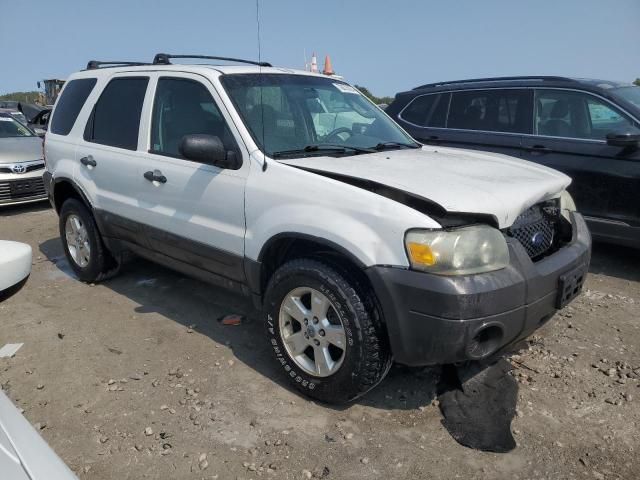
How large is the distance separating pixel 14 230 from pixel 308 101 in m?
5.45

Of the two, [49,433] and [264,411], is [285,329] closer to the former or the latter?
[264,411]

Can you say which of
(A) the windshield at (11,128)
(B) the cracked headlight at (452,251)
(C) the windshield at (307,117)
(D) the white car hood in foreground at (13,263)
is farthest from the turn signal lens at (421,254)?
(A) the windshield at (11,128)

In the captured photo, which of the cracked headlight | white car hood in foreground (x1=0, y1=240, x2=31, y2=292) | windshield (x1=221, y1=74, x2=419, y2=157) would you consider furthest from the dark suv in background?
white car hood in foreground (x1=0, y1=240, x2=31, y2=292)

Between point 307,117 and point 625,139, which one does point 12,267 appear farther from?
point 625,139

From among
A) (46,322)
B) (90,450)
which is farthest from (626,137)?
(46,322)

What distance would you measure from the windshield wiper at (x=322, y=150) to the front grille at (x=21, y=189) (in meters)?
6.46

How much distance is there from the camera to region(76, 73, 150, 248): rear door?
398 centimetres

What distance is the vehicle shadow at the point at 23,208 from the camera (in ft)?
27.4

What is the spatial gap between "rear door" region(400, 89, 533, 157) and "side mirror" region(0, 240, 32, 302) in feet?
15.5

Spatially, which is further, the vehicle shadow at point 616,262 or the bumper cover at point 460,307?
the vehicle shadow at point 616,262

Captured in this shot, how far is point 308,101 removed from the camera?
369cm

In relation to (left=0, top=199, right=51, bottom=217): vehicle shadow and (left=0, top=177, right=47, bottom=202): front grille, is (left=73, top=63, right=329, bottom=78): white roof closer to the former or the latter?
(left=0, top=177, right=47, bottom=202): front grille

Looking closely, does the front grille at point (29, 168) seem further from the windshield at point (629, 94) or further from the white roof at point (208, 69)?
the windshield at point (629, 94)

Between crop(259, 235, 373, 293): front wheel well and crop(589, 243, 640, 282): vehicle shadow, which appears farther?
crop(589, 243, 640, 282): vehicle shadow
